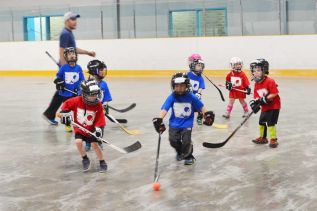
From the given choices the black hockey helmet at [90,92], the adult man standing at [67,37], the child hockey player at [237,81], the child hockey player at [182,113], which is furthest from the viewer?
the child hockey player at [237,81]

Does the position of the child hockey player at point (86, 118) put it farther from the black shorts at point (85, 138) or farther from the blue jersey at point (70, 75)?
the blue jersey at point (70, 75)

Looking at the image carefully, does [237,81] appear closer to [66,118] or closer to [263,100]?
[263,100]

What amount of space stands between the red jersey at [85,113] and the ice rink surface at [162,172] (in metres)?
0.39

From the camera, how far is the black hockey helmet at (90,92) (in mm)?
4427

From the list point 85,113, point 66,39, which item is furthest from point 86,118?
point 66,39

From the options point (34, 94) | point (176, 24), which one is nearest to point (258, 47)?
point (176, 24)

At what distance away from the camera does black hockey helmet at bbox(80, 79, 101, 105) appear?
4427 mm

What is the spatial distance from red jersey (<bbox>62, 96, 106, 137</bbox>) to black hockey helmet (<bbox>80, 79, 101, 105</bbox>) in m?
0.09

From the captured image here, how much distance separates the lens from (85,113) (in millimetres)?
4605

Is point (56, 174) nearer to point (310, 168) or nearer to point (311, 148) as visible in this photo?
point (310, 168)

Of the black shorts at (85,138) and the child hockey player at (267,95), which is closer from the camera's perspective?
the black shorts at (85,138)

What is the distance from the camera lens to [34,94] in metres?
11.5

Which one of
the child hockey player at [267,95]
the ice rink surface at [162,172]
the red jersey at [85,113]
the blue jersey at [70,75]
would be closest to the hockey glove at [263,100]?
the child hockey player at [267,95]

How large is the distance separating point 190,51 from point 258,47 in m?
2.06
